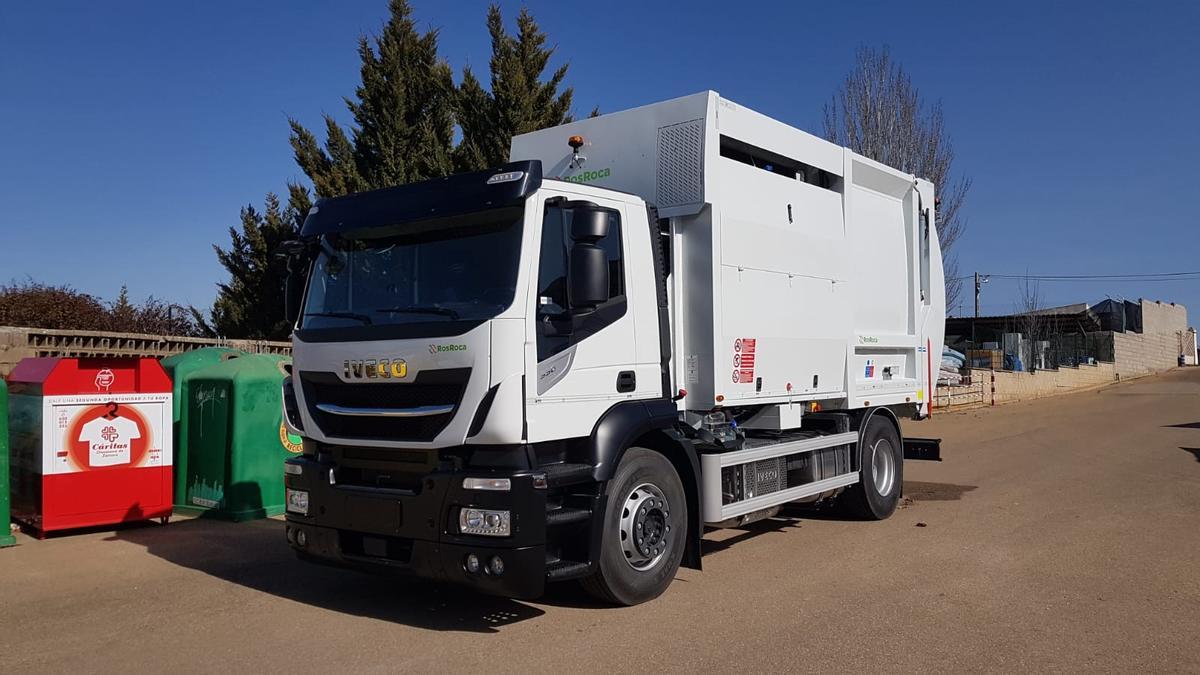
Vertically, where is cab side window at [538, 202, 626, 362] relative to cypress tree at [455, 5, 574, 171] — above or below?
below

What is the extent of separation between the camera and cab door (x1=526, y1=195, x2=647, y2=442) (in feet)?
17.9

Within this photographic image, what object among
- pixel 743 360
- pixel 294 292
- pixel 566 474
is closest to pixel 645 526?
pixel 566 474

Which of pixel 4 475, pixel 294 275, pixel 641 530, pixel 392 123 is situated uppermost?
pixel 392 123

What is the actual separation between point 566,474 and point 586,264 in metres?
1.29

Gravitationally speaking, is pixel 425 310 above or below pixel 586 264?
below

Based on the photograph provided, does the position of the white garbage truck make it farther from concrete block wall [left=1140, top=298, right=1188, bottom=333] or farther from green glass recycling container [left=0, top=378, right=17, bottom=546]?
concrete block wall [left=1140, top=298, right=1188, bottom=333]

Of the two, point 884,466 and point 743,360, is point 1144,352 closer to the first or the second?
point 884,466

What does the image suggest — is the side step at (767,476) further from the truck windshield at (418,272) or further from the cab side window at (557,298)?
the truck windshield at (418,272)

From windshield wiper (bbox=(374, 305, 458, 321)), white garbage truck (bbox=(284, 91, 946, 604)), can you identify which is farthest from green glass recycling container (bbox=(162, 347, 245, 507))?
windshield wiper (bbox=(374, 305, 458, 321))

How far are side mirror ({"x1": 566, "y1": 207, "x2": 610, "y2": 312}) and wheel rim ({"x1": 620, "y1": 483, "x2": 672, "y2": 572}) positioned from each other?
1.39 meters

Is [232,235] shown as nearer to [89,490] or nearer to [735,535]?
[89,490]

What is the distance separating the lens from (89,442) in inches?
332

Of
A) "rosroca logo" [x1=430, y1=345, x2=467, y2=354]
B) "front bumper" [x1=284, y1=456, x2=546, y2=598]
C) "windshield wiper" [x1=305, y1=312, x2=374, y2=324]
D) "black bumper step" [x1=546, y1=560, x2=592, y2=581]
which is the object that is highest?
"windshield wiper" [x1=305, y1=312, x2=374, y2=324]

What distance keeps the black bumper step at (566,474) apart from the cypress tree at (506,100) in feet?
38.2
